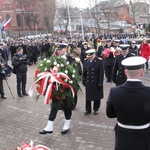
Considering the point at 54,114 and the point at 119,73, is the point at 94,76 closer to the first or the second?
the point at 119,73

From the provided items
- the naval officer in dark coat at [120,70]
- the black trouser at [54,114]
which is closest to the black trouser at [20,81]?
the naval officer in dark coat at [120,70]

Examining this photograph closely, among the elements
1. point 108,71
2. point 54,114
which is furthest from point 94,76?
point 108,71

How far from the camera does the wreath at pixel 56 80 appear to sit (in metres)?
5.24

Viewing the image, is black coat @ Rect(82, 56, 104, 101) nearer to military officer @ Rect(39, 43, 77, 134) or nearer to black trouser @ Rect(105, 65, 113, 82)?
military officer @ Rect(39, 43, 77, 134)

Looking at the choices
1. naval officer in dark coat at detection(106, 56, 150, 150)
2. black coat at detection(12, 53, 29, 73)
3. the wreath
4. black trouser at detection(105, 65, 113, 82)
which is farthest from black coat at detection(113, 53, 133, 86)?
black trouser at detection(105, 65, 113, 82)

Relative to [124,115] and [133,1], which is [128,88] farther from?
[133,1]

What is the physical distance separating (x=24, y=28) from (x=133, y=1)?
31.9 m

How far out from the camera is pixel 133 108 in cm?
282

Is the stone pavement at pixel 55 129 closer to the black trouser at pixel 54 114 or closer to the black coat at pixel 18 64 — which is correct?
the black trouser at pixel 54 114

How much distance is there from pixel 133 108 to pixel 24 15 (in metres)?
69.9

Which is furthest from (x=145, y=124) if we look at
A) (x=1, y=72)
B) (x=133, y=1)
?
(x=133, y=1)

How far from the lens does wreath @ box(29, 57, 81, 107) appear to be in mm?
5236

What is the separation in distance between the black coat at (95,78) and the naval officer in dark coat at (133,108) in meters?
3.79

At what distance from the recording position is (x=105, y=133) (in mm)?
5672
